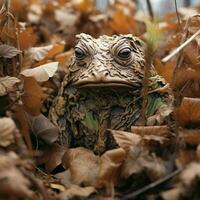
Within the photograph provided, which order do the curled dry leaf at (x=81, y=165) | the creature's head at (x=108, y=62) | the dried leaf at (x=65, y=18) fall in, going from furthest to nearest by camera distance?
the dried leaf at (x=65, y=18) < the creature's head at (x=108, y=62) < the curled dry leaf at (x=81, y=165)

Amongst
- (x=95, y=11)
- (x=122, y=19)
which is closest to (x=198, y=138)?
(x=122, y=19)

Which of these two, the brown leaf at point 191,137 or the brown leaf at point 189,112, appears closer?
the brown leaf at point 191,137

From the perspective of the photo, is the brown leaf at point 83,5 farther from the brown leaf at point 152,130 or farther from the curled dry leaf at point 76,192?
the curled dry leaf at point 76,192

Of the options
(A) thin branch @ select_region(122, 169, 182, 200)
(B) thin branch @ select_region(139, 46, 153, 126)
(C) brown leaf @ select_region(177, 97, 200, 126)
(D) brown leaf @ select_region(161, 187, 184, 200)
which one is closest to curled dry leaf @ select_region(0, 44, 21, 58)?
(B) thin branch @ select_region(139, 46, 153, 126)

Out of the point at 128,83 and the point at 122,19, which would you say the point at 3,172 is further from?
the point at 122,19

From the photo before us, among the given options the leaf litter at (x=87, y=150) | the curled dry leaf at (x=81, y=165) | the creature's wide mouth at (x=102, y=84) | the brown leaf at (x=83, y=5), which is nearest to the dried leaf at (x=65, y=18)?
the brown leaf at (x=83, y=5)

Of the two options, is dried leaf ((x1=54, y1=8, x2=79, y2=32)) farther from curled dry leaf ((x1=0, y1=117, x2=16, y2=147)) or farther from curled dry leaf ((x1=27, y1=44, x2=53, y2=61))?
curled dry leaf ((x1=0, y1=117, x2=16, y2=147))

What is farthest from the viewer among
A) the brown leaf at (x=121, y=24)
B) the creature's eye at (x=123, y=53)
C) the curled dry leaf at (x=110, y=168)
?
the brown leaf at (x=121, y=24)
